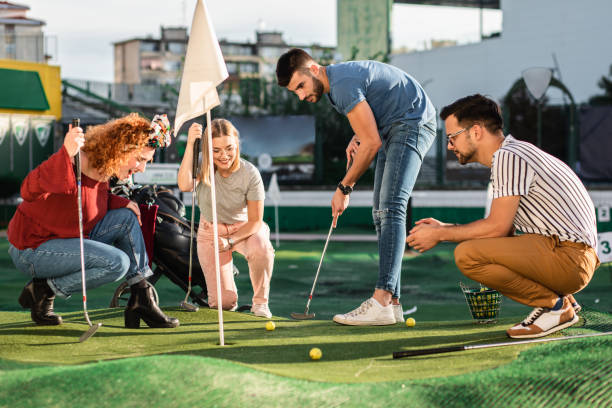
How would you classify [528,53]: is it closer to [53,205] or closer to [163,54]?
[53,205]

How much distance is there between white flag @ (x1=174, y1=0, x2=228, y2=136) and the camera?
3.79 m

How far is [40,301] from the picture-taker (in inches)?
165

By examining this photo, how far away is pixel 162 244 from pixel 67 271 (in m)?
1.35

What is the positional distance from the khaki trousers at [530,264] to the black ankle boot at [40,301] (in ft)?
7.88

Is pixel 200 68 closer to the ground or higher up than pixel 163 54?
closer to the ground

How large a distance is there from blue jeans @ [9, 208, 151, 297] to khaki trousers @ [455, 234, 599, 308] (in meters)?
1.95

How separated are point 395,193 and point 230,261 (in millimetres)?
1546

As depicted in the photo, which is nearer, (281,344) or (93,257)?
(281,344)

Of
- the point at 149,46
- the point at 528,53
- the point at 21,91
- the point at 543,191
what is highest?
the point at 149,46

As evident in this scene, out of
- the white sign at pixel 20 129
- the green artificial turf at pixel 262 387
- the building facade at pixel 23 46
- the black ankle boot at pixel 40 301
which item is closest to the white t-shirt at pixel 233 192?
the black ankle boot at pixel 40 301

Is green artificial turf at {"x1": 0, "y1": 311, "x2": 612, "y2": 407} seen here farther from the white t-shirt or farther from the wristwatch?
the white t-shirt

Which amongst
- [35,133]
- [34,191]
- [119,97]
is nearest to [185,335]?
[34,191]

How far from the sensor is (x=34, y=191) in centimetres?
385

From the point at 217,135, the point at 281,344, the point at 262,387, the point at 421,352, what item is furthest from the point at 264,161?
the point at 262,387
